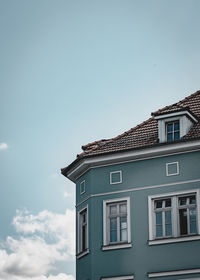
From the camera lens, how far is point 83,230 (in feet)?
89.8

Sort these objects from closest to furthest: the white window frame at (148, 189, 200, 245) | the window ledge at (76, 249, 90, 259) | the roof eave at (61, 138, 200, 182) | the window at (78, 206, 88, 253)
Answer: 1. the white window frame at (148, 189, 200, 245)
2. the roof eave at (61, 138, 200, 182)
3. the window ledge at (76, 249, 90, 259)
4. the window at (78, 206, 88, 253)

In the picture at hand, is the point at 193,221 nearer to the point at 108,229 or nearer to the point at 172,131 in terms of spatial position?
the point at 108,229

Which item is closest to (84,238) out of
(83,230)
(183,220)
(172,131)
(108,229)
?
(83,230)

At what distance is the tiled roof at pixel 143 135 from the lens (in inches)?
1045

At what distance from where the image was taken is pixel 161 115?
1053 inches

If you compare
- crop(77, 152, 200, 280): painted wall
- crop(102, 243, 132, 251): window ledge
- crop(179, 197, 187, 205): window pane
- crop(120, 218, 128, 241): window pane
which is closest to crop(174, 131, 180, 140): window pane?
crop(77, 152, 200, 280): painted wall

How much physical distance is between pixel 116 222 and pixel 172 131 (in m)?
4.25

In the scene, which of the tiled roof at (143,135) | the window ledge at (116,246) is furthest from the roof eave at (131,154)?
the window ledge at (116,246)

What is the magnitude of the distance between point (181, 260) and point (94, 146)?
695 cm

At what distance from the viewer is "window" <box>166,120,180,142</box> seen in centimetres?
→ 2641

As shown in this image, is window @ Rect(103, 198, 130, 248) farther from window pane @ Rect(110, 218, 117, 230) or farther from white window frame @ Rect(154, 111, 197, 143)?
white window frame @ Rect(154, 111, 197, 143)

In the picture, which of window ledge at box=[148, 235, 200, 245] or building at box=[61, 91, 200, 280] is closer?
window ledge at box=[148, 235, 200, 245]

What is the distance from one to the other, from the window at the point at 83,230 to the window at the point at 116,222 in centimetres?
116

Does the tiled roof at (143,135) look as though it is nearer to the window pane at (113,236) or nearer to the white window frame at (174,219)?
the white window frame at (174,219)
